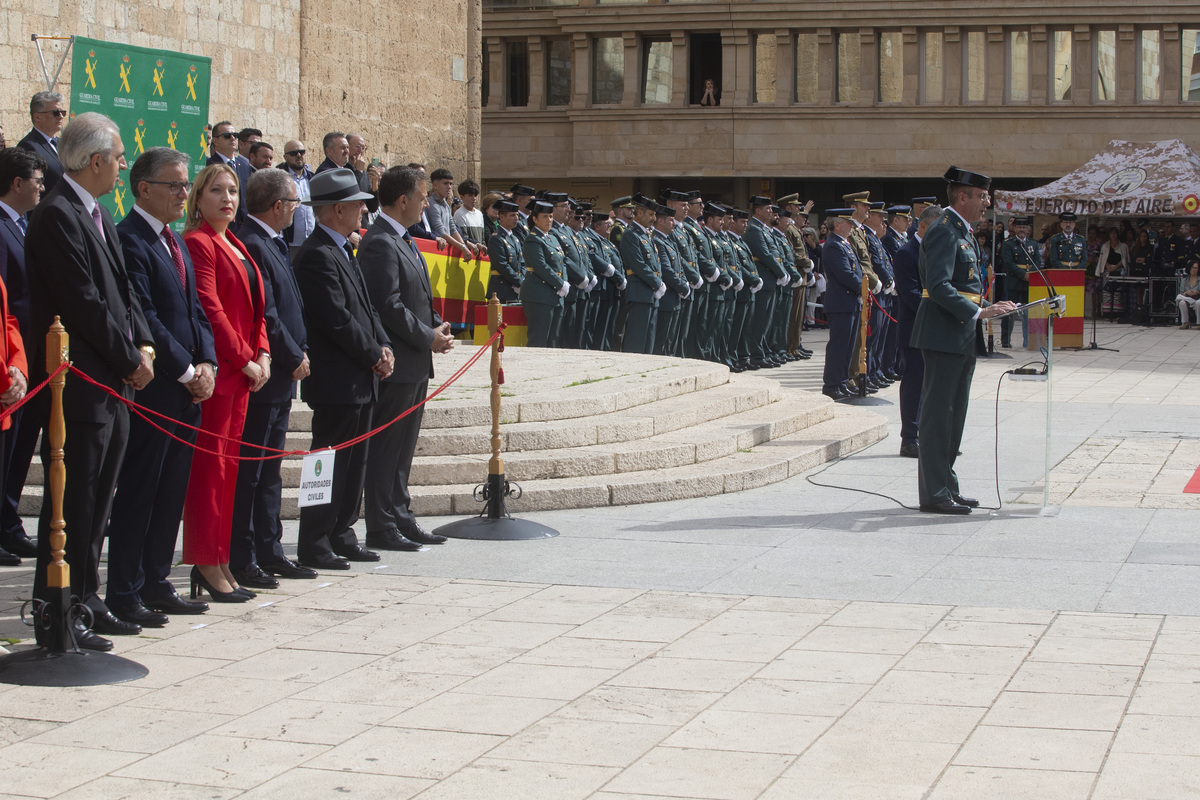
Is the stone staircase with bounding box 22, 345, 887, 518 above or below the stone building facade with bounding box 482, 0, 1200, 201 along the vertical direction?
below

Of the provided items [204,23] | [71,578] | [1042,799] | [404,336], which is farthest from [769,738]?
[204,23]

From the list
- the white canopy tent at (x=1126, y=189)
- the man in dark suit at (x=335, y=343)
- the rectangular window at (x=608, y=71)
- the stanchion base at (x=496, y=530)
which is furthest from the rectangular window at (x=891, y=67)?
the man in dark suit at (x=335, y=343)

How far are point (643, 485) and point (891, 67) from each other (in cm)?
3354

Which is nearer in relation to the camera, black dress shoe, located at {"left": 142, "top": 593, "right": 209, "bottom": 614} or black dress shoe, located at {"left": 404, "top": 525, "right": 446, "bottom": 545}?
black dress shoe, located at {"left": 142, "top": 593, "right": 209, "bottom": 614}

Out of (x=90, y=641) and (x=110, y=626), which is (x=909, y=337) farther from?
(x=90, y=641)

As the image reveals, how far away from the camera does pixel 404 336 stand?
7484mm

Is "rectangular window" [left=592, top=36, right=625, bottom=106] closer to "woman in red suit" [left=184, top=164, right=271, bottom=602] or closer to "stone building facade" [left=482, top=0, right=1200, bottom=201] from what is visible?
"stone building facade" [left=482, top=0, right=1200, bottom=201]

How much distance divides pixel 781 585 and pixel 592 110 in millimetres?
35882

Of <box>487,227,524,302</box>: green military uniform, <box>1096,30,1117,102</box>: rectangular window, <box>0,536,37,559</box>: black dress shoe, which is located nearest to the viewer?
<box>0,536,37,559</box>: black dress shoe

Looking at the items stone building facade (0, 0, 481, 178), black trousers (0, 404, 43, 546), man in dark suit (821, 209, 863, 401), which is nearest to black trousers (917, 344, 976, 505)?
black trousers (0, 404, 43, 546)

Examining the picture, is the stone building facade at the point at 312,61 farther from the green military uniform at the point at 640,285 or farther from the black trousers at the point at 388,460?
the black trousers at the point at 388,460

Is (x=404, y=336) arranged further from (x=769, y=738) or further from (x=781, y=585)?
(x=769, y=738)

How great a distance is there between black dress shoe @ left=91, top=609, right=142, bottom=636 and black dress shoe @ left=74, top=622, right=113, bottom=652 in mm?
302

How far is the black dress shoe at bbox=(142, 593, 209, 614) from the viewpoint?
6.14 meters
